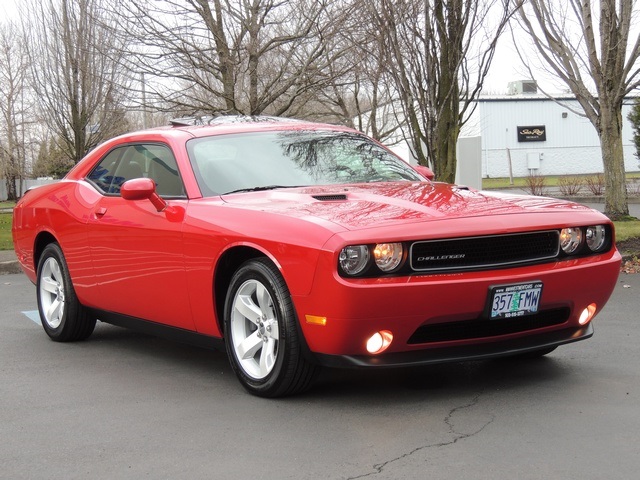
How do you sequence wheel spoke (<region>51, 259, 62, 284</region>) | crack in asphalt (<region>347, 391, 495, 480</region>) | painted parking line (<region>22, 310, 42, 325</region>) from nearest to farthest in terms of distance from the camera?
1. crack in asphalt (<region>347, 391, 495, 480</region>)
2. wheel spoke (<region>51, 259, 62, 284</region>)
3. painted parking line (<region>22, 310, 42, 325</region>)

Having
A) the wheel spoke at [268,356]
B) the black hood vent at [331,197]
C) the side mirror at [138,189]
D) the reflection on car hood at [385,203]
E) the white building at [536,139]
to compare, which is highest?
the side mirror at [138,189]

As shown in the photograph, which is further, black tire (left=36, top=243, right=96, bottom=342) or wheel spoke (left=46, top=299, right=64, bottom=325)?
wheel spoke (left=46, top=299, right=64, bottom=325)

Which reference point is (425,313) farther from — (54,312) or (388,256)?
(54,312)

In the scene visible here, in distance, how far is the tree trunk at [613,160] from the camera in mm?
14602

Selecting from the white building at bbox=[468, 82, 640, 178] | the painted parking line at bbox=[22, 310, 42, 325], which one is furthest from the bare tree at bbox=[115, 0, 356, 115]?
the white building at bbox=[468, 82, 640, 178]

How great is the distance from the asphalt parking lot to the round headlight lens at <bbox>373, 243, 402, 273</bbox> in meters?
0.72

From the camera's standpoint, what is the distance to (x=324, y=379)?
5.54m

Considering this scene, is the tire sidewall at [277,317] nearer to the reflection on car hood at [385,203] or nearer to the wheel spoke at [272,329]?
the wheel spoke at [272,329]

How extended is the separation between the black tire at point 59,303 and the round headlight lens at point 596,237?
143 inches

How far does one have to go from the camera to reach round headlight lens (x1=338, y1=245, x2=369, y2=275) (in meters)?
4.56

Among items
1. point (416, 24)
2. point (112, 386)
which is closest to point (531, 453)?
point (112, 386)

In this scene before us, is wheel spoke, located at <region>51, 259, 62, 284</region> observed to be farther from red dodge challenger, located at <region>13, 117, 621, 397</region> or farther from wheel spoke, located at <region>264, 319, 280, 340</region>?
wheel spoke, located at <region>264, 319, 280, 340</region>

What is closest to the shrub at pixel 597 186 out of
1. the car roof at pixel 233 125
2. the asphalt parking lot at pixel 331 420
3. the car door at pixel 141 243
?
the asphalt parking lot at pixel 331 420

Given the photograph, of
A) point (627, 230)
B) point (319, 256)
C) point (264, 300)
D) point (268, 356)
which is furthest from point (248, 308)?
point (627, 230)
